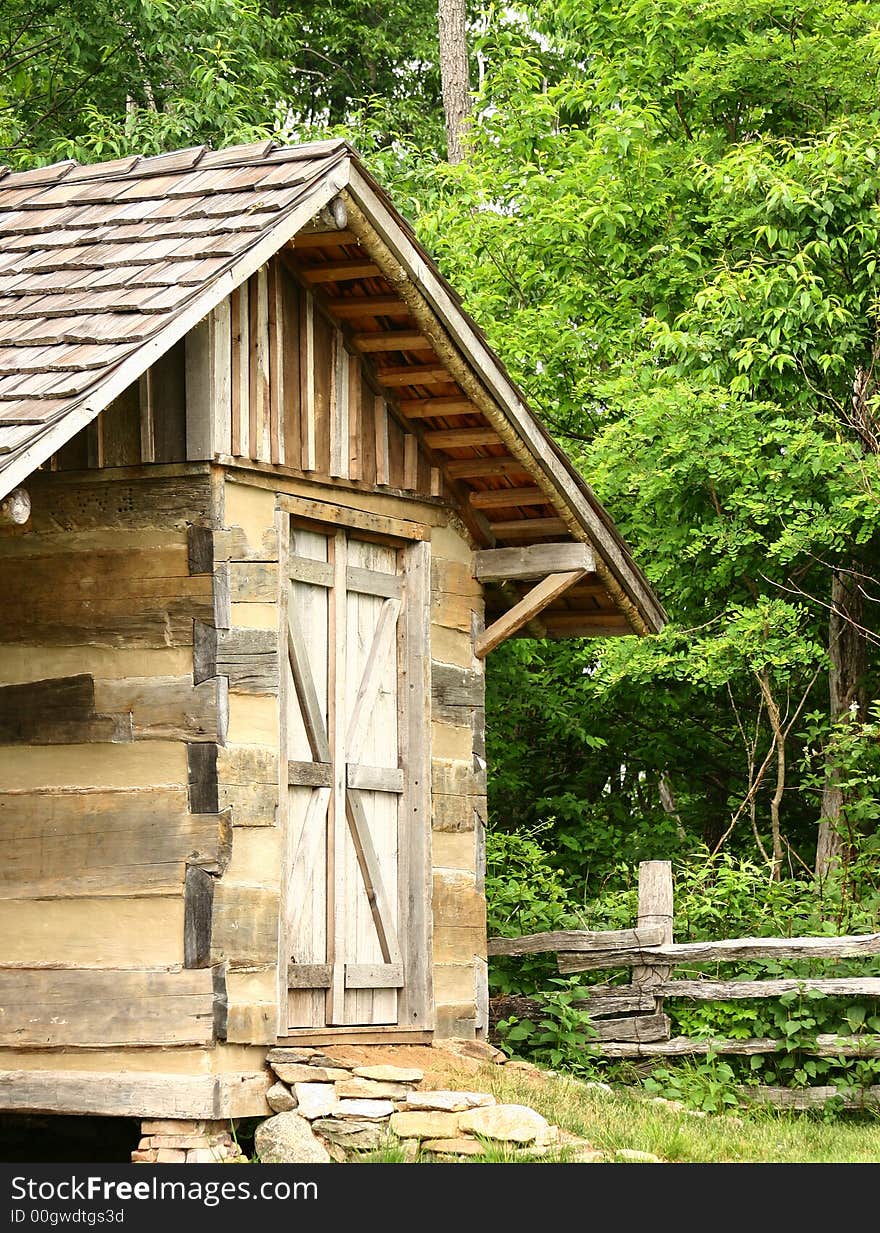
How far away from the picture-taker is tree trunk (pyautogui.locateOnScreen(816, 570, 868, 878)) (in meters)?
14.4

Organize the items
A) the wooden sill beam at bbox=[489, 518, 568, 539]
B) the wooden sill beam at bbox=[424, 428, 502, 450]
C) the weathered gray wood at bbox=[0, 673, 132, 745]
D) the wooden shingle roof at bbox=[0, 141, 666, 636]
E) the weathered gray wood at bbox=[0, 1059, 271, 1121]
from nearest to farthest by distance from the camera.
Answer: the wooden shingle roof at bbox=[0, 141, 666, 636]
the weathered gray wood at bbox=[0, 1059, 271, 1121]
the weathered gray wood at bbox=[0, 673, 132, 745]
the wooden sill beam at bbox=[424, 428, 502, 450]
the wooden sill beam at bbox=[489, 518, 568, 539]

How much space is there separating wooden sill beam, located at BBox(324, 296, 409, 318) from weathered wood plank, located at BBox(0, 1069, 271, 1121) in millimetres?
4008

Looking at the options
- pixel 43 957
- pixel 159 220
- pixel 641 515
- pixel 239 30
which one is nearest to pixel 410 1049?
pixel 43 957

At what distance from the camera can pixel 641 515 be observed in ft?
47.7

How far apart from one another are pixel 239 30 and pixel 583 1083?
38.6 feet

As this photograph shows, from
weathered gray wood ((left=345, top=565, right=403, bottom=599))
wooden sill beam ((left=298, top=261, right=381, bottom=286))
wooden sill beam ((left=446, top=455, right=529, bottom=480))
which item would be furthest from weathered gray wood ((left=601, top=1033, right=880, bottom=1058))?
wooden sill beam ((left=298, top=261, right=381, bottom=286))

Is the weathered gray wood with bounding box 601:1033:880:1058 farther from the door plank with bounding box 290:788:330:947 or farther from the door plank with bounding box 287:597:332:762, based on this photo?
the door plank with bounding box 287:597:332:762

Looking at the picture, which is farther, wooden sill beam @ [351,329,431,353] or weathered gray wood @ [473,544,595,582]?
weathered gray wood @ [473,544,595,582]

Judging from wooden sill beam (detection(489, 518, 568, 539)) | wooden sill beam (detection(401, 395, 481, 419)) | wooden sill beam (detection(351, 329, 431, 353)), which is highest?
wooden sill beam (detection(351, 329, 431, 353))

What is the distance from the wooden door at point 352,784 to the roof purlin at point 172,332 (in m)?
1.74

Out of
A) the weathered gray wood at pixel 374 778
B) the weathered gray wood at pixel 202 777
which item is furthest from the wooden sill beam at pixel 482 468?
the weathered gray wood at pixel 202 777

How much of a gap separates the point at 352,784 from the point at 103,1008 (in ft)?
6.22

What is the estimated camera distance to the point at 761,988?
1061cm

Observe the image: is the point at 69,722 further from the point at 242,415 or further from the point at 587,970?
the point at 587,970
